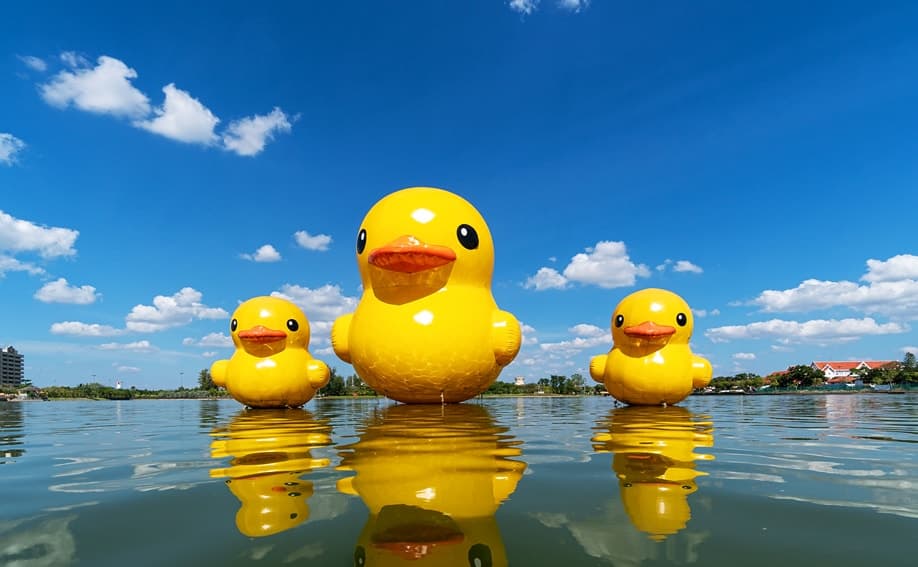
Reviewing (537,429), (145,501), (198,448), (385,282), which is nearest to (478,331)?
(385,282)

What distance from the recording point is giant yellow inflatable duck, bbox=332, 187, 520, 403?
29.2ft

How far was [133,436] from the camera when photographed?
624cm

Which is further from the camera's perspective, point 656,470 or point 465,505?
point 656,470

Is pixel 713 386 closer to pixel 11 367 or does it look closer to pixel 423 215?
pixel 423 215

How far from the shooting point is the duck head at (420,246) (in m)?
8.78

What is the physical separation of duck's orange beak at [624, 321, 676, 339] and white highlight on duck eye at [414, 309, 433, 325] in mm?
5031

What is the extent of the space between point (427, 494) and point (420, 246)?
648cm

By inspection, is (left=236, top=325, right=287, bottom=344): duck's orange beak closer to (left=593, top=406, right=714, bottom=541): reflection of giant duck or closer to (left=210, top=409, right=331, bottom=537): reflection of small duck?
(left=210, top=409, right=331, bottom=537): reflection of small duck

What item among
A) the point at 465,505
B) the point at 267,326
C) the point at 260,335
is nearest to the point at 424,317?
the point at 260,335

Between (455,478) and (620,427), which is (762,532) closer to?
(455,478)

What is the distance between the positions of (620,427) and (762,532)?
4.39 m

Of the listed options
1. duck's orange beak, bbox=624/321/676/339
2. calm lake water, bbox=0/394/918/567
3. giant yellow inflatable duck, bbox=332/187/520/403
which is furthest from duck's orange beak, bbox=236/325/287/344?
duck's orange beak, bbox=624/321/676/339

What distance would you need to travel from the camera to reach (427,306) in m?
9.06

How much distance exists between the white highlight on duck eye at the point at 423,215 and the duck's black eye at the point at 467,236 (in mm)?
599
